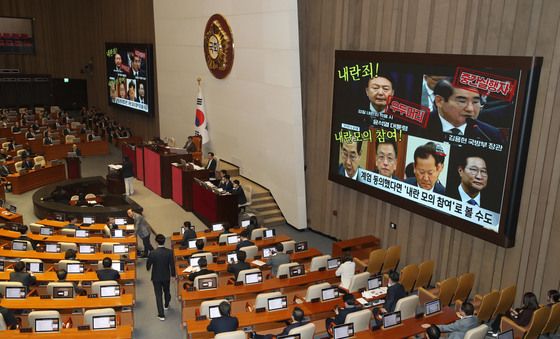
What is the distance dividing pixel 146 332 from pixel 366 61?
24.2 feet

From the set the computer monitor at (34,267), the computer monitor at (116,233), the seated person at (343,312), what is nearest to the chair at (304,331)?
the seated person at (343,312)

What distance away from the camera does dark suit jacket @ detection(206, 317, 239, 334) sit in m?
7.08

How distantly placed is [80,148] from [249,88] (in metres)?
10.2

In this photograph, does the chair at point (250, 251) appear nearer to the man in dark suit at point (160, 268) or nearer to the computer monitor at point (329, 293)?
the man in dark suit at point (160, 268)

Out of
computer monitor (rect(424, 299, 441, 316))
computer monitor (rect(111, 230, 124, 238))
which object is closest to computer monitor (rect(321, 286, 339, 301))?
computer monitor (rect(424, 299, 441, 316))

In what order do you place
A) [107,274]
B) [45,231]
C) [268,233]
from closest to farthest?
[107,274] < [45,231] < [268,233]

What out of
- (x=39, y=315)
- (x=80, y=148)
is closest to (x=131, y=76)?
(x=80, y=148)

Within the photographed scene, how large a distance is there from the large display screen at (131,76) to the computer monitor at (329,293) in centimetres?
1555

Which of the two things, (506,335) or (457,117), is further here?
(457,117)

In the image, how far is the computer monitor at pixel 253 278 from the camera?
9.36 meters

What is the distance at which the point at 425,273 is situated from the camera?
10.3 meters

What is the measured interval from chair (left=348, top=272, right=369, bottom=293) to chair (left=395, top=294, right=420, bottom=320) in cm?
127

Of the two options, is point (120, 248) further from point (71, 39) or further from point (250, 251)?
point (71, 39)

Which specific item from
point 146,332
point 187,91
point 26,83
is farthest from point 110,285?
point 26,83
